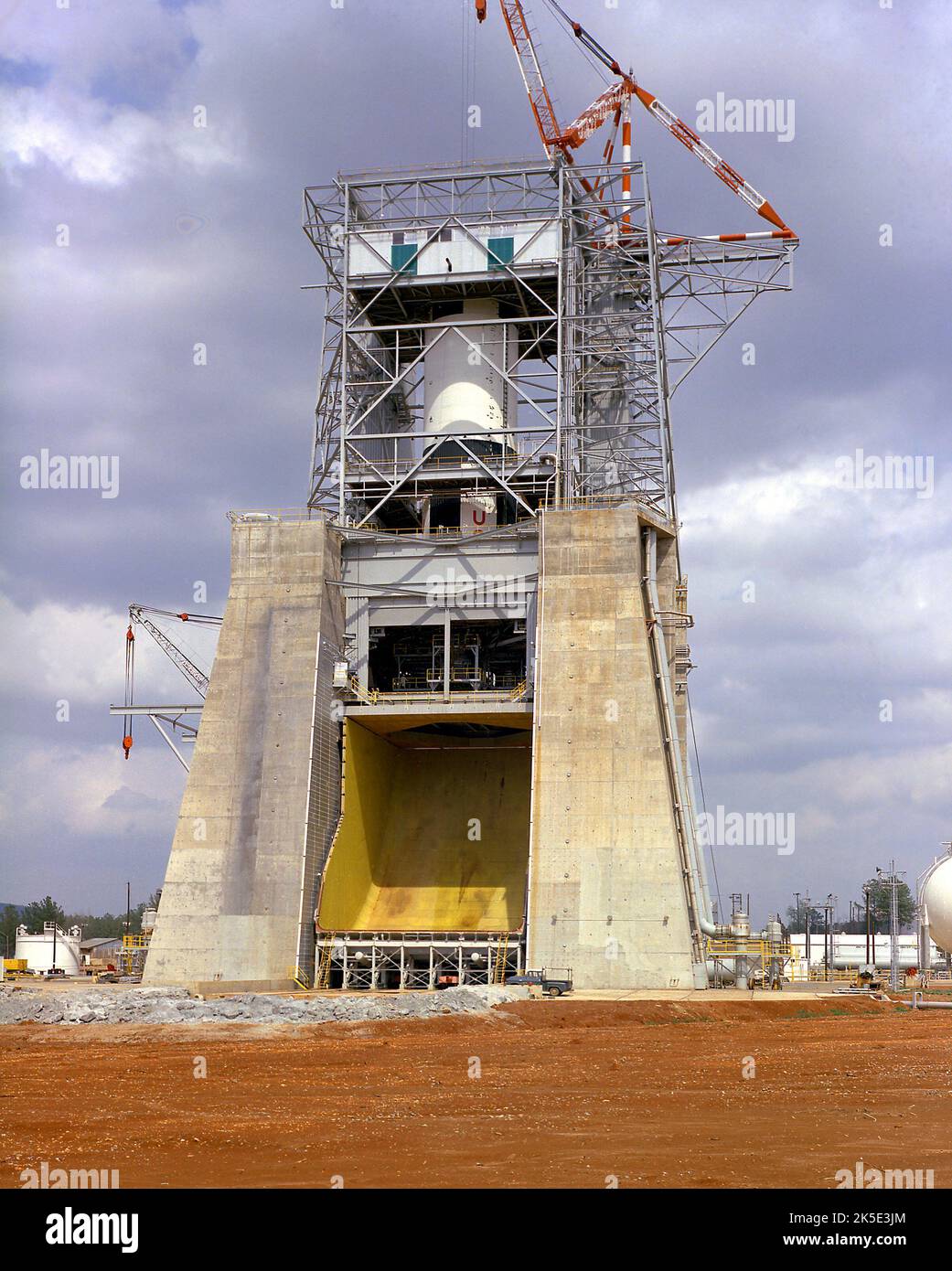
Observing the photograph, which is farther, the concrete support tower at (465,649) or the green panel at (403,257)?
the green panel at (403,257)

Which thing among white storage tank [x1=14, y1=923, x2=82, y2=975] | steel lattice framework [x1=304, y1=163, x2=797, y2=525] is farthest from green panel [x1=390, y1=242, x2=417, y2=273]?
white storage tank [x1=14, y1=923, x2=82, y2=975]

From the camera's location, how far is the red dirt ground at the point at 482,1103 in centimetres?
1584

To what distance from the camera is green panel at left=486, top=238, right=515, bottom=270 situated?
55000 mm

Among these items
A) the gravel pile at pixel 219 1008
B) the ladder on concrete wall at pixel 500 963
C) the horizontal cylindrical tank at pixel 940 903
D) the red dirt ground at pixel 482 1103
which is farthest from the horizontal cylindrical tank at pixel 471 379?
the horizontal cylindrical tank at pixel 940 903

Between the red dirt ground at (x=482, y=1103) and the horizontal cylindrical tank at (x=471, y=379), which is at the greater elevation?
the horizontal cylindrical tank at (x=471, y=379)

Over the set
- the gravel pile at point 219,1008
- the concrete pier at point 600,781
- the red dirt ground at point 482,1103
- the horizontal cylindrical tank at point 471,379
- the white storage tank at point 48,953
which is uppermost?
the horizontal cylindrical tank at point 471,379

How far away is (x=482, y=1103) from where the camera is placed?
21.8 meters

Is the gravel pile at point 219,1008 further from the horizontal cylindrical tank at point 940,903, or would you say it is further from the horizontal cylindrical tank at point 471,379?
the horizontal cylindrical tank at point 940,903

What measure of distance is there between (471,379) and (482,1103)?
124 feet

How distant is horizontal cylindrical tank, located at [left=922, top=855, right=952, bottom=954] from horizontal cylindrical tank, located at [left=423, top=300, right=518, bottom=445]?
2500cm

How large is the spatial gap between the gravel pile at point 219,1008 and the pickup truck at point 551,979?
236cm

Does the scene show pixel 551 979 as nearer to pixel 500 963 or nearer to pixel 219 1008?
pixel 500 963
